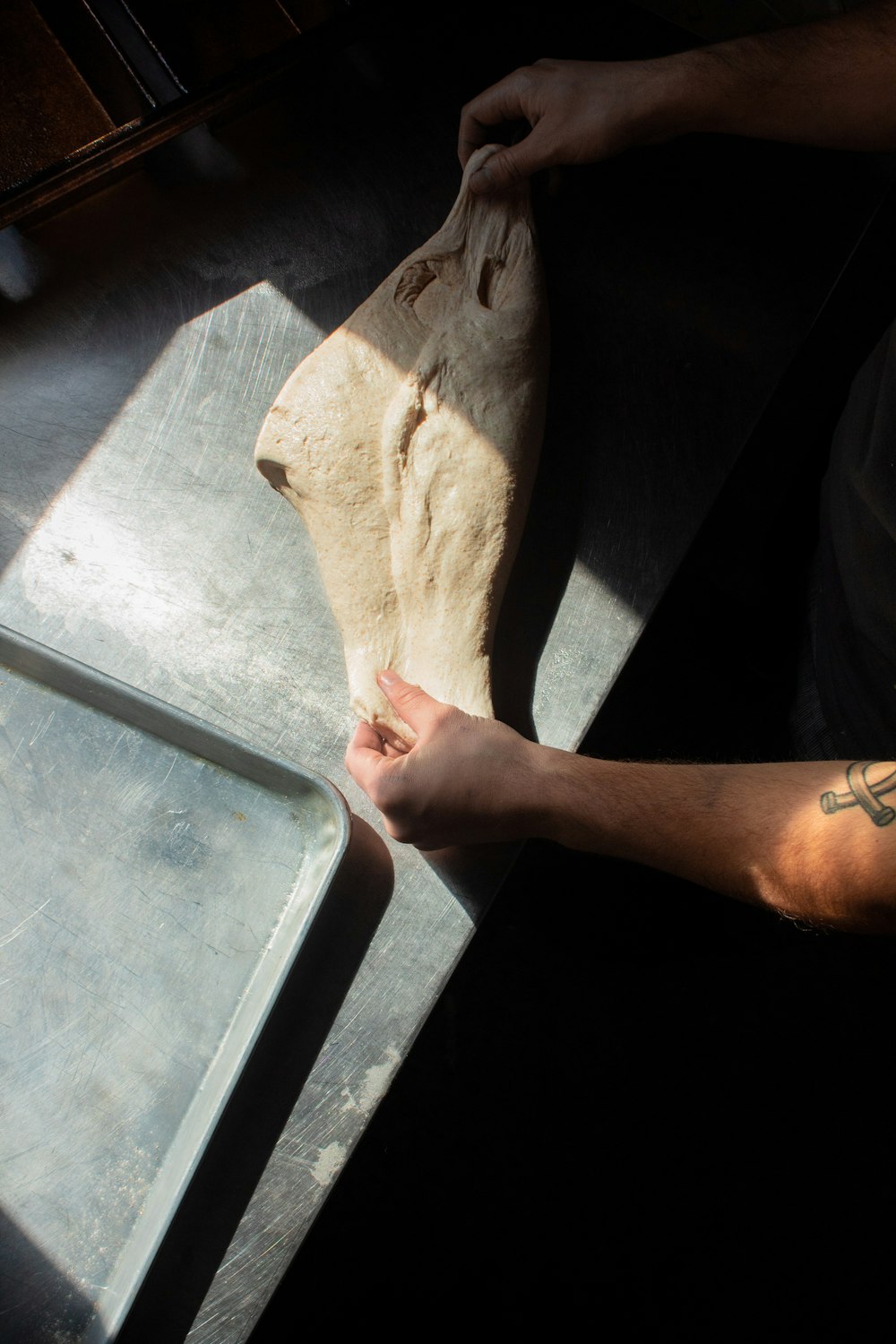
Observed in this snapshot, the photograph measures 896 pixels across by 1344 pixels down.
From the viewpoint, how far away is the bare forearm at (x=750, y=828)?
3.06 feet

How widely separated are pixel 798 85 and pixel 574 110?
37 centimetres

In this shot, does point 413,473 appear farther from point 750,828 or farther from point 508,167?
point 750,828

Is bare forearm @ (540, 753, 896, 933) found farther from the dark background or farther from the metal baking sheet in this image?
the dark background

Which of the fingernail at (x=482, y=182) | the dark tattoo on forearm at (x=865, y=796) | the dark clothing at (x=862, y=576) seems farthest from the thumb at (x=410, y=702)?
the fingernail at (x=482, y=182)

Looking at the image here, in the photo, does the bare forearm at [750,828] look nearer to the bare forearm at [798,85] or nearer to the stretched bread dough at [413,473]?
the stretched bread dough at [413,473]

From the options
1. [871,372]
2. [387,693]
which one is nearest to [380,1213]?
[387,693]

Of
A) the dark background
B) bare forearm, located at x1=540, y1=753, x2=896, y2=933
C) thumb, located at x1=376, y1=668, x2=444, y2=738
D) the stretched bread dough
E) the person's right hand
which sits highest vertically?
the person's right hand

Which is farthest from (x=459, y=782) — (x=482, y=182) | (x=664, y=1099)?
(x=664, y=1099)

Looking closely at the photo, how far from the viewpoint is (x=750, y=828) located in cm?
103

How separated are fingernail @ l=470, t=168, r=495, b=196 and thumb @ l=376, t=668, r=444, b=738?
86 centimetres

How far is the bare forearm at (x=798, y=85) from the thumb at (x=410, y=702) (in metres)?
1.05

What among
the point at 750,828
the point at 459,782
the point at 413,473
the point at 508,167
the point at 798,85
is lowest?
the point at 750,828

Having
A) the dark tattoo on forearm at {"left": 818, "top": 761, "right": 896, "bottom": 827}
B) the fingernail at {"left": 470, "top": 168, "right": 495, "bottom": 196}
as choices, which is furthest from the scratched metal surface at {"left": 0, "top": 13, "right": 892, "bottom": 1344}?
the dark tattoo on forearm at {"left": 818, "top": 761, "right": 896, "bottom": 827}

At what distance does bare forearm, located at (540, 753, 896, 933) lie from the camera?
0.93 meters
